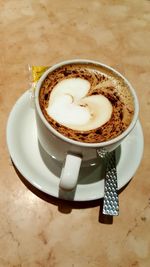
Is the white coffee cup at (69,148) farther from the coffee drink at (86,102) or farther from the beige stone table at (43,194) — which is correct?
the beige stone table at (43,194)

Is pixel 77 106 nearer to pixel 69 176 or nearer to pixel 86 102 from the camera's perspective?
pixel 86 102

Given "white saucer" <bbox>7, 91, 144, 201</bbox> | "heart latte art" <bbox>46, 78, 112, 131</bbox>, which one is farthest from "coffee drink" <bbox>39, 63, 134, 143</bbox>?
"white saucer" <bbox>7, 91, 144, 201</bbox>

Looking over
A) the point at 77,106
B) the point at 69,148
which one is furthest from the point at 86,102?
the point at 69,148

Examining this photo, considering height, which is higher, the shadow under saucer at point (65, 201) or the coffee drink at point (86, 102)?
the coffee drink at point (86, 102)

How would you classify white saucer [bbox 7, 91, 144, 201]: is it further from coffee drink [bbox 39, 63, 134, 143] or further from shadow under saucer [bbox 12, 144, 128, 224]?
coffee drink [bbox 39, 63, 134, 143]

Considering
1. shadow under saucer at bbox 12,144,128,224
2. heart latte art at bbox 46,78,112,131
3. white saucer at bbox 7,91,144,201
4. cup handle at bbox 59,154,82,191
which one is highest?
heart latte art at bbox 46,78,112,131

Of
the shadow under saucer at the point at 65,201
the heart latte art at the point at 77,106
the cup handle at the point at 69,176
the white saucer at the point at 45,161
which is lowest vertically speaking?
the shadow under saucer at the point at 65,201

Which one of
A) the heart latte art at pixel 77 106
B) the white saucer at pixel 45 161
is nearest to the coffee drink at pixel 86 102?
the heart latte art at pixel 77 106

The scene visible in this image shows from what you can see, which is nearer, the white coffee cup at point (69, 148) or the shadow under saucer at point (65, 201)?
the white coffee cup at point (69, 148)
